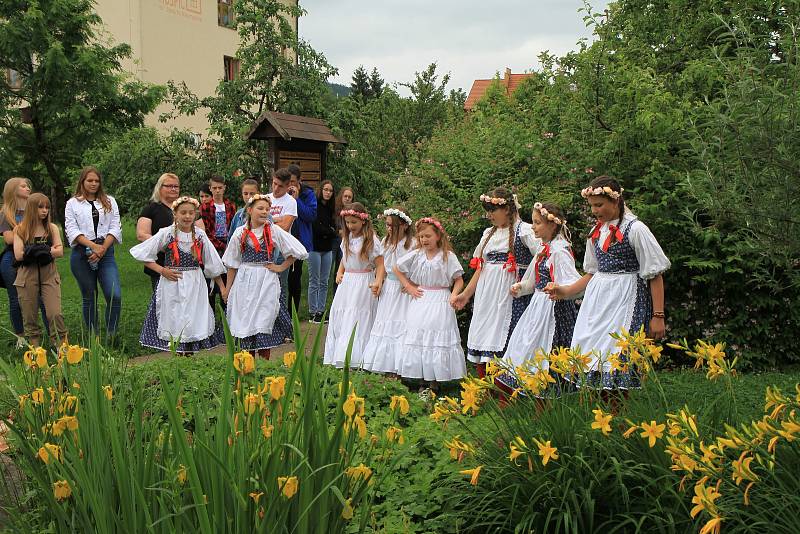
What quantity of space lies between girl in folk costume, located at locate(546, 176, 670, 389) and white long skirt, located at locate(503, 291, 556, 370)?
A: 0.63 meters

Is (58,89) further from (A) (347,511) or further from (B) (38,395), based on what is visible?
(A) (347,511)

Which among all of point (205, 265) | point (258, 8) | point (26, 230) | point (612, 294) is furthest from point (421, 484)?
point (258, 8)

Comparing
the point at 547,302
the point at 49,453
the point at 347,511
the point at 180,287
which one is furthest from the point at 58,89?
the point at 347,511

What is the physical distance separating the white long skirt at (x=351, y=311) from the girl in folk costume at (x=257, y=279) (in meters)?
0.49

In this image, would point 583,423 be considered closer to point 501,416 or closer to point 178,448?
point 501,416

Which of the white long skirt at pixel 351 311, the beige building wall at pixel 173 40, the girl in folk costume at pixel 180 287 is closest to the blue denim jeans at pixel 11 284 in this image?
the girl in folk costume at pixel 180 287

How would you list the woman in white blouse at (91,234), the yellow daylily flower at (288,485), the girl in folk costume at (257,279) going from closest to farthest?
the yellow daylily flower at (288,485) < the girl in folk costume at (257,279) < the woman in white blouse at (91,234)

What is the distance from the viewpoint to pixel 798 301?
292 inches

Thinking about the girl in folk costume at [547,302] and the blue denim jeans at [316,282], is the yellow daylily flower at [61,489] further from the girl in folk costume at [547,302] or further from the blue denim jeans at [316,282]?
the blue denim jeans at [316,282]

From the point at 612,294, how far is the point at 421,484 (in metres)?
2.67

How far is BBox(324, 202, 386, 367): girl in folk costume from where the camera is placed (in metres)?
7.84

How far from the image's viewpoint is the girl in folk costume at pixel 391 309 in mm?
7512

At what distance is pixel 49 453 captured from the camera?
110 inches

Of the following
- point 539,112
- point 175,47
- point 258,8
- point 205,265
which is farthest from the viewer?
point 175,47
